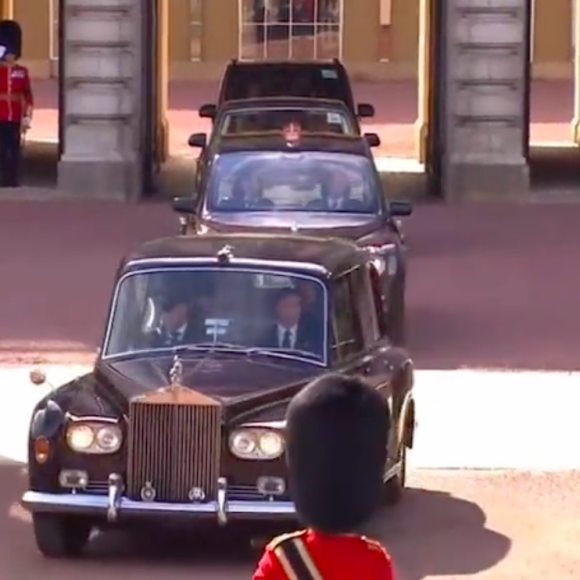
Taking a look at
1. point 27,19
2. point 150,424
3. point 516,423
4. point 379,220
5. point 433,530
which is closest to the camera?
point 150,424

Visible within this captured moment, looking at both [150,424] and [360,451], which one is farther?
[150,424]

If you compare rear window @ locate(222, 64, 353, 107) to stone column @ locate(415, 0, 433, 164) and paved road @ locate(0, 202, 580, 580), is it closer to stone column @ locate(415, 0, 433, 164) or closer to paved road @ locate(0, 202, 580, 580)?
paved road @ locate(0, 202, 580, 580)

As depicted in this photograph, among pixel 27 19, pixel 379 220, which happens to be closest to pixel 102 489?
pixel 379 220

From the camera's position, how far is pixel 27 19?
57656 millimetres

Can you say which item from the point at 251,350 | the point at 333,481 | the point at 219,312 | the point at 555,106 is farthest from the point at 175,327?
the point at 555,106

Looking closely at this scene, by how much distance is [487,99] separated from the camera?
1019 inches

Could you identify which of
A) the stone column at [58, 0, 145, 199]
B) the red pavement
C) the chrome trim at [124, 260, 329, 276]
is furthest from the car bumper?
the red pavement

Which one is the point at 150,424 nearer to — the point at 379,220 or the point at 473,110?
the point at 379,220

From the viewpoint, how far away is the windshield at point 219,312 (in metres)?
9.52

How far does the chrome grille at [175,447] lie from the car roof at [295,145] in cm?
736

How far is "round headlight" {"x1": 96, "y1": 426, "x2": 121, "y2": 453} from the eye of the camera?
28.8ft

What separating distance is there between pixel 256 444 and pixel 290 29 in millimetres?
52390

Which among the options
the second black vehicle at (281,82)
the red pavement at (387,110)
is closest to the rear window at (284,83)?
the second black vehicle at (281,82)

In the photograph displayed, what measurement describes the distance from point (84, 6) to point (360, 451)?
73.8ft
